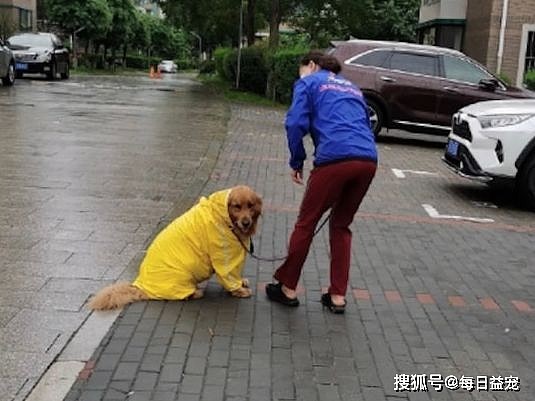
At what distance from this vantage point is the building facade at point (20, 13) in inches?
1699

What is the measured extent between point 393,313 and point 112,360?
1869 mm

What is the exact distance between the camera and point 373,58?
47.8 ft

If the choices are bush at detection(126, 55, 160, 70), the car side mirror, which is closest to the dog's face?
the car side mirror

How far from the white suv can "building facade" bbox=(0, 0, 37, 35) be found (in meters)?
34.7

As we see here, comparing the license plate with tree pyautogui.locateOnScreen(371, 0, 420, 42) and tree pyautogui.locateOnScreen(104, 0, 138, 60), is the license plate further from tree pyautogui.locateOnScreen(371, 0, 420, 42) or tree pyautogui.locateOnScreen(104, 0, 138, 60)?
tree pyautogui.locateOnScreen(104, 0, 138, 60)

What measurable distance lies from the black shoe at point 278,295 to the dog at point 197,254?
0.20 metres

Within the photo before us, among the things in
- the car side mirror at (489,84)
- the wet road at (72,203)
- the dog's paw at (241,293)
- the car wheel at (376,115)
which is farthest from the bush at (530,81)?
the dog's paw at (241,293)

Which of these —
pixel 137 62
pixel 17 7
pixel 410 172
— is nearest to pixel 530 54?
pixel 410 172

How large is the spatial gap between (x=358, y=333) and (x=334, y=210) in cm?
82

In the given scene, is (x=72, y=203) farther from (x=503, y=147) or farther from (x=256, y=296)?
(x=503, y=147)

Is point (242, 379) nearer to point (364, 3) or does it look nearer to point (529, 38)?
point (529, 38)

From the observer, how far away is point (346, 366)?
4.13m

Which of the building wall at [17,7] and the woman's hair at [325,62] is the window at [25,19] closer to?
the building wall at [17,7]

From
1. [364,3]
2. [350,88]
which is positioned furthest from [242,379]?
[364,3]
